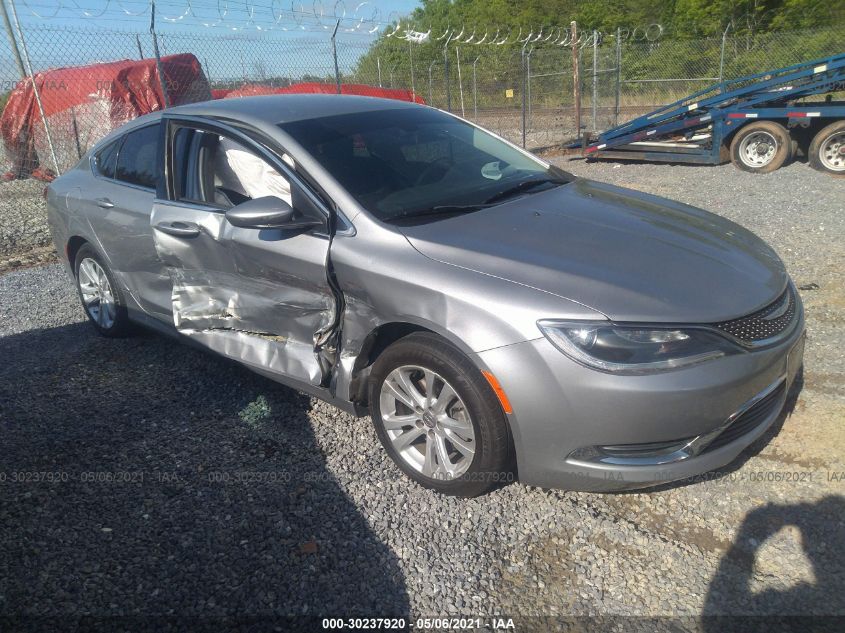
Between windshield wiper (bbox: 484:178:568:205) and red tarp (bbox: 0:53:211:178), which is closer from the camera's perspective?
windshield wiper (bbox: 484:178:568:205)

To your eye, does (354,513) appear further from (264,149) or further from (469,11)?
(469,11)

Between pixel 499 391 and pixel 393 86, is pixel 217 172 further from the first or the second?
pixel 393 86

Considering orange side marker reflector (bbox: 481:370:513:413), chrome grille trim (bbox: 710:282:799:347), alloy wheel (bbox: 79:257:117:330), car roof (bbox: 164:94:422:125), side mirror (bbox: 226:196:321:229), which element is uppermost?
car roof (bbox: 164:94:422:125)

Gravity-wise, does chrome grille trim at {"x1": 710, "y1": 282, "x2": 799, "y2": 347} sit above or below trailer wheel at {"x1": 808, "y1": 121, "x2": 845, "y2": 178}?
above

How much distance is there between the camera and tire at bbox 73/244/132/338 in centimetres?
474

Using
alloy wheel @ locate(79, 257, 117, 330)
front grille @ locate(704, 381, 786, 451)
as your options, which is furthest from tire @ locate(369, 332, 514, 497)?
alloy wheel @ locate(79, 257, 117, 330)

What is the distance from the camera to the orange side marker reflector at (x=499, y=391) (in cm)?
256

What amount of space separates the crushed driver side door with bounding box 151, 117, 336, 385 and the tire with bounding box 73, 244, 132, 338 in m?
1.02

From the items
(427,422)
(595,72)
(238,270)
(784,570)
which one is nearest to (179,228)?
(238,270)

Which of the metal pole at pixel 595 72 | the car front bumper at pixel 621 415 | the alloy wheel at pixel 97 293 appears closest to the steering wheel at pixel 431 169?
the car front bumper at pixel 621 415

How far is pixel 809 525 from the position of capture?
268cm

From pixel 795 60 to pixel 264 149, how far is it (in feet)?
75.0

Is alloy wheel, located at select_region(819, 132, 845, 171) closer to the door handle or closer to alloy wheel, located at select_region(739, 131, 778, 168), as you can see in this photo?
alloy wheel, located at select_region(739, 131, 778, 168)

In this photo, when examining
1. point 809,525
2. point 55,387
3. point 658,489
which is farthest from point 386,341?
point 55,387
